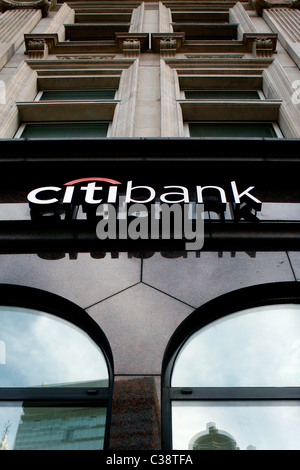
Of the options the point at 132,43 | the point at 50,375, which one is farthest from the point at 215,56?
the point at 50,375

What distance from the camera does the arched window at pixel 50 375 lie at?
175 inches

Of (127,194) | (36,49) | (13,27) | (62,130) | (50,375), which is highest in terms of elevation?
(13,27)

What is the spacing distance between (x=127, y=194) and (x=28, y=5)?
622 inches

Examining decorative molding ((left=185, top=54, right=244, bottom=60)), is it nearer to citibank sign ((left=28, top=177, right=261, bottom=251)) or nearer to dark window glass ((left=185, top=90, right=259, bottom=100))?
dark window glass ((left=185, top=90, right=259, bottom=100))

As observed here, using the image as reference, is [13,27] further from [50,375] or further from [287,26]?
[50,375]

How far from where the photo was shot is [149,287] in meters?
6.00

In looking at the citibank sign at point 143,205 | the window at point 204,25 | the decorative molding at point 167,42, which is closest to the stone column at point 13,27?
the decorative molding at point 167,42

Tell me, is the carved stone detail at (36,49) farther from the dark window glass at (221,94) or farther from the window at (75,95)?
the dark window glass at (221,94)

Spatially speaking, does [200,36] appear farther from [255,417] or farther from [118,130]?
[255,417]

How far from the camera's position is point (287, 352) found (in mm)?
5367

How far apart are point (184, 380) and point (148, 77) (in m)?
10.7

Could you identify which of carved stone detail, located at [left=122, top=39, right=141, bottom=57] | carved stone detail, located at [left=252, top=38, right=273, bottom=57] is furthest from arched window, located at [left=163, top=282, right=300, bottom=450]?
carved stone detail, located at [left=122, top=39, right=141, bottom=57]

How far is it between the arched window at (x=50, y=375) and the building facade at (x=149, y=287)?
2 centimetres

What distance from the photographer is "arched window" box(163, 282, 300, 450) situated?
445 centimetres
